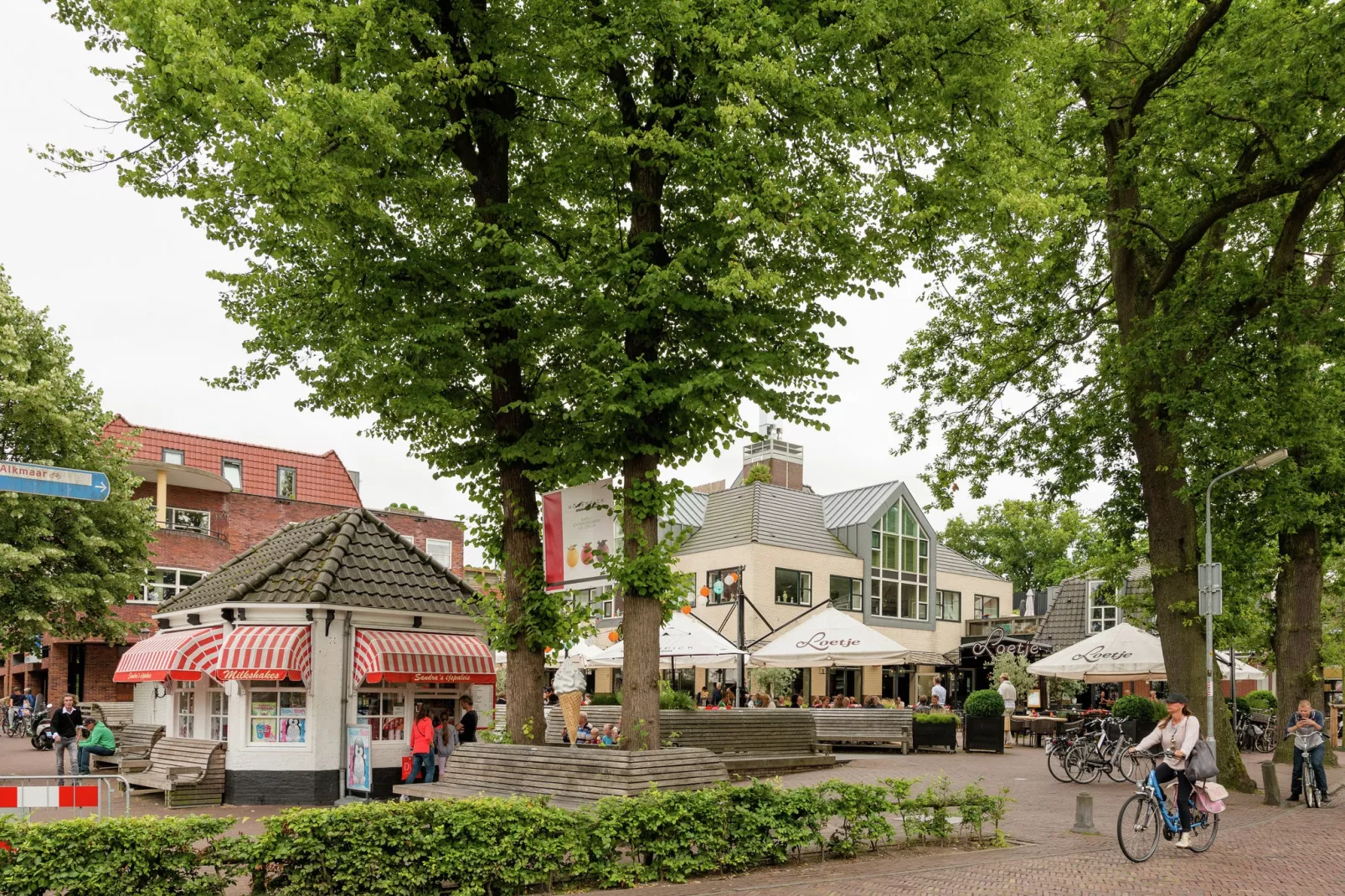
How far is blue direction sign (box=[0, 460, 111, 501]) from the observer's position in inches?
317

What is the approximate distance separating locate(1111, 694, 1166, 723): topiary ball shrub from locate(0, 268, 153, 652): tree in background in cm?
2393

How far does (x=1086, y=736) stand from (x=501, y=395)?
1291 cm

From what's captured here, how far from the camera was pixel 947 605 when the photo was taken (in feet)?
182

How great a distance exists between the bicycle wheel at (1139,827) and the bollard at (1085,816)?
5.79ft

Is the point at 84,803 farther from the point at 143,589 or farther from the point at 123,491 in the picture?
the point at 143,589

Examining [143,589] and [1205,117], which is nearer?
[1205,117]

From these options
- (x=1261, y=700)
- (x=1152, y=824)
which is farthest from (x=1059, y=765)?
(x=1261, y=700)

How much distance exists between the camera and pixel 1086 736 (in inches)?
841

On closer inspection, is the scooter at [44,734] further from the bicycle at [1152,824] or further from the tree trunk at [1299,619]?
the tree trunk at [1299,619]

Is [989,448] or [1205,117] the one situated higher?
[1205,117]

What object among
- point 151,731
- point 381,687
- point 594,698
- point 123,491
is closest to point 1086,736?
point 594,698

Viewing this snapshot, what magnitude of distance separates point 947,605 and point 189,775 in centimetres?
4293

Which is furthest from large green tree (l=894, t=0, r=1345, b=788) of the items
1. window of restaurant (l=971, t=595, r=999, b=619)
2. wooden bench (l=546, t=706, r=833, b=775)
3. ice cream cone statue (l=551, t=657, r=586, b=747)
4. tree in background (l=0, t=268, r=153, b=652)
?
window of restaurant (l=971, t=595, r=999, b=619)

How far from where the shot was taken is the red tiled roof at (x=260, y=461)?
4533cm
